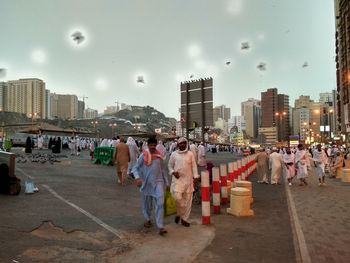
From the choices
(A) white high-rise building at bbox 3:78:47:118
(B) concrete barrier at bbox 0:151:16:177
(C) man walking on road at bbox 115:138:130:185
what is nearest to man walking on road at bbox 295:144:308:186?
(C) man walking on road at bbox 115:138:130:185

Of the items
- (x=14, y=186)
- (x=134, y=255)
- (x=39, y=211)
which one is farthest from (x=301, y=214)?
(x=14, y=186)

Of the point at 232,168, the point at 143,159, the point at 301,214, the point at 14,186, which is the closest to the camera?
the point at 143,159

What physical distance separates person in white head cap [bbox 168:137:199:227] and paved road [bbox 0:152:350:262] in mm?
306

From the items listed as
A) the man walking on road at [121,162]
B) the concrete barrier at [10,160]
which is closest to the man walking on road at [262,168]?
the man walking on road at [121,162]

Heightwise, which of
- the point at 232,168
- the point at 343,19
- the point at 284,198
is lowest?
the point at 284,198

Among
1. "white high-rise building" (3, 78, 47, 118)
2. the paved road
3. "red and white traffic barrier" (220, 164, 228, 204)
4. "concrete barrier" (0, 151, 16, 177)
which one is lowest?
the paved road

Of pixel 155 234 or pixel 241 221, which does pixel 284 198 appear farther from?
pixel 155 234

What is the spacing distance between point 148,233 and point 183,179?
1277mm

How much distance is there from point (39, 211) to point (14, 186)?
7.59 ft

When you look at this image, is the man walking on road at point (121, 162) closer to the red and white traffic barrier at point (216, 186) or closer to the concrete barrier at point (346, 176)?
the red and white traffic barrier at point (216, 186)

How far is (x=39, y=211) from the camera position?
325 inches

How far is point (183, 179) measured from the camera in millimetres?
7629

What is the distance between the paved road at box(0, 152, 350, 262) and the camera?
566 cm

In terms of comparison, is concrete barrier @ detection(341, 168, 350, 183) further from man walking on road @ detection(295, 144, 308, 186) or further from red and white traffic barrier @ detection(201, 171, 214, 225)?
red and white traffic barrier @ detection(201, 171, 214, 225)
